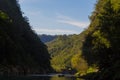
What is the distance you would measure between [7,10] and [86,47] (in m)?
77.8

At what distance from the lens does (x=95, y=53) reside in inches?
3145

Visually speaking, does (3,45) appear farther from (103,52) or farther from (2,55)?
(103,52)

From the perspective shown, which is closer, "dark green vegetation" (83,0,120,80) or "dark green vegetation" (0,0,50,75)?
"dark green vegetation" (83,0,120,80)

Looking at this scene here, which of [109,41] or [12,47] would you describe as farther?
[12,47]

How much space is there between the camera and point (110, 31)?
2601 inches

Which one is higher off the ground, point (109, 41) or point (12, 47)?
point (12, 47)

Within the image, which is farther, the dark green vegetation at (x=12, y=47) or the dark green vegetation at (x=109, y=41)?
the dark green vegetation at (x=12, y=47)

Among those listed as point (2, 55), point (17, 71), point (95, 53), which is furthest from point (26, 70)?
point (95, 53)

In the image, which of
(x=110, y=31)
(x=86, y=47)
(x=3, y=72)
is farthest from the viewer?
A: (x=3, y=72)

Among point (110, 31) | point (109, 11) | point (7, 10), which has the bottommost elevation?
point (110, 31)

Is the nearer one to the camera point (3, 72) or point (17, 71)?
point (3, 72)

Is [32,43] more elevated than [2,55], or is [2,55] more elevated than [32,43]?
[32,43]

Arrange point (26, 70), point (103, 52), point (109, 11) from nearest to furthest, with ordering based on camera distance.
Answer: point (109, 11)
point (103, 52)
point (26, 70)

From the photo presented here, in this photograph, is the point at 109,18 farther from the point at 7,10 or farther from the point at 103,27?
the point at 7,10
